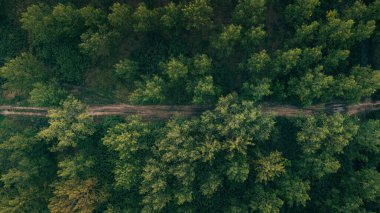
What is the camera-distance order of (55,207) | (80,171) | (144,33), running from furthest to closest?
(144,33)
(80,171)
(55,207)

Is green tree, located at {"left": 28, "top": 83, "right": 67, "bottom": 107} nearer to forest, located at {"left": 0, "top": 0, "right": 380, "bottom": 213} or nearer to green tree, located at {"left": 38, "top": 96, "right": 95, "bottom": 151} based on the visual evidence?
forest, located at {"left": 0, "top": 0, "right": 380, "bottom": 213}

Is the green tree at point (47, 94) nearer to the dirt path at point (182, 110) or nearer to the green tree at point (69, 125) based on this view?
A: the green tree at point (69, 125)

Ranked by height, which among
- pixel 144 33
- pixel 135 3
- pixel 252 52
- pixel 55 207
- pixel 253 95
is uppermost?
pixel 135 3

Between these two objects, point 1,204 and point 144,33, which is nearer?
point 1,204

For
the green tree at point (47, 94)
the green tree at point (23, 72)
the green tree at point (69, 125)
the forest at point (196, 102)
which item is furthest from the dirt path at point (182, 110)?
the green tree at point (69, 125)

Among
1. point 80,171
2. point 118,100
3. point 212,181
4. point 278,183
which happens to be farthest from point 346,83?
point 80,171

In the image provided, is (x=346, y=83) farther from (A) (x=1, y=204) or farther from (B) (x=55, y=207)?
(A) (x=1, y=204)
